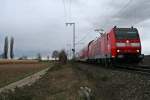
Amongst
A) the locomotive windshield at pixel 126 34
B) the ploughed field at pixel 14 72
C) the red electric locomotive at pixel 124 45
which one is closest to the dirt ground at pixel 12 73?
the ploughed field at pixel 14 72

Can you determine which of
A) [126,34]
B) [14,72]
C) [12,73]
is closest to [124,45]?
[126,34]

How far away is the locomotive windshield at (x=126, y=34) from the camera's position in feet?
104

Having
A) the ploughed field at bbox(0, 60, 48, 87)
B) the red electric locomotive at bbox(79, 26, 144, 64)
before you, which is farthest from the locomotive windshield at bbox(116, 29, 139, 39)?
the ploughed field at bbox(0, 60, 48, 87)

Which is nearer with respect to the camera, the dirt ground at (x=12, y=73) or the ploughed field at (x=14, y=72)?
the dirt ground at (x=12, y=73)

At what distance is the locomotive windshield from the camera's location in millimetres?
31562

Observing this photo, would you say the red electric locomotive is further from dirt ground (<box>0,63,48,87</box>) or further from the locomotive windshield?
dirt ground (<box>0,63,48,87</box>)

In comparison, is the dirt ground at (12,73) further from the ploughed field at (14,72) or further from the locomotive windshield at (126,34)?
the locomotive windshield at (126,34)

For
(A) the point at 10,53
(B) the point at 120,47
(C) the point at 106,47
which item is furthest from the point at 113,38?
(A) the point at 10,53

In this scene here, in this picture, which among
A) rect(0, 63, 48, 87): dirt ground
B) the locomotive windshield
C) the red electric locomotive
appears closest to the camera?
the red electric locomotive

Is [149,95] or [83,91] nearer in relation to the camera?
[83,91]

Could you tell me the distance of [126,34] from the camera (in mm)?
31734

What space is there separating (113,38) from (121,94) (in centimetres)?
1770

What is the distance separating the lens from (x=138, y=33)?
31922 millimetres

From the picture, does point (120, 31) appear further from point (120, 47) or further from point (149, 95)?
point (149, 95)
